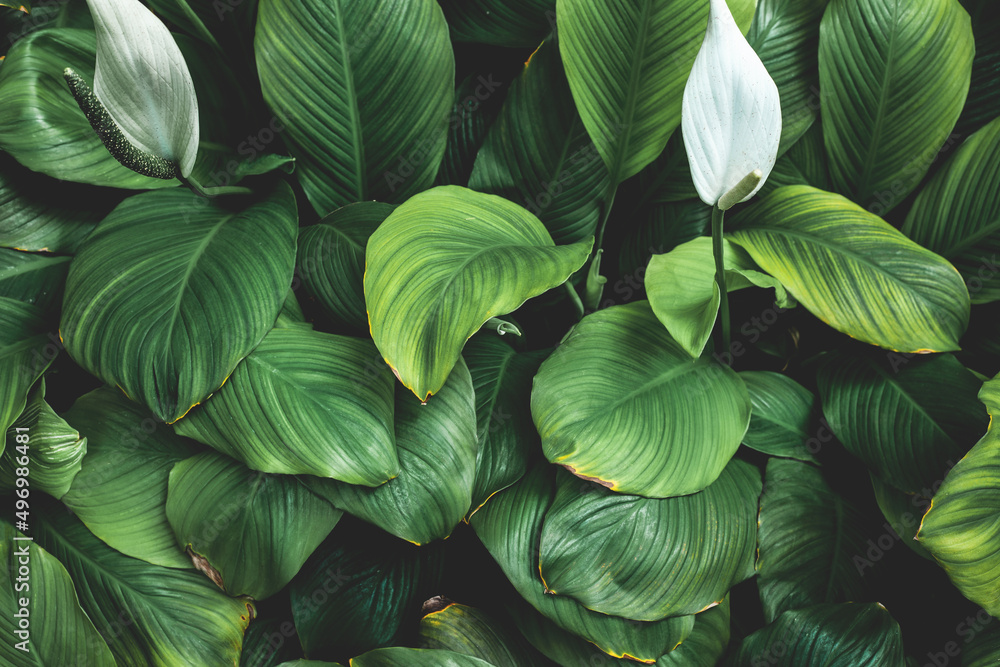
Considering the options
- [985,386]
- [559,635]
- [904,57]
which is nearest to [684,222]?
[904,57]

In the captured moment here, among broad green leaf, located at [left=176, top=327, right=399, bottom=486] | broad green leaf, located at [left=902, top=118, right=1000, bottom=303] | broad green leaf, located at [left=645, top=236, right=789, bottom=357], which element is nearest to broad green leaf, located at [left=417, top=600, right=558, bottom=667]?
broad green leaf, located at [left=176, top=327, right=399, bottom=486]

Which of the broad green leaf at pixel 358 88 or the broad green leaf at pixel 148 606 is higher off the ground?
the broad green leaf at pixel 358 88

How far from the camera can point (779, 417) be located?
999 mm

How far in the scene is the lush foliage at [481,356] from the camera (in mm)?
816

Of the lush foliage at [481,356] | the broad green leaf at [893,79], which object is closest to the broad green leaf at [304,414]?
the lush foliage at [481,356]

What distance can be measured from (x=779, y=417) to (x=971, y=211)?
41cm

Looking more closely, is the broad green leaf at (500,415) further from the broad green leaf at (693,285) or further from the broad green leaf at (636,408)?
the broad green leaf at (693,285)

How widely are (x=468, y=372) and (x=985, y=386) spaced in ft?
2.05

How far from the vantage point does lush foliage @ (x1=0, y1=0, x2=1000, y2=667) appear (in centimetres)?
82

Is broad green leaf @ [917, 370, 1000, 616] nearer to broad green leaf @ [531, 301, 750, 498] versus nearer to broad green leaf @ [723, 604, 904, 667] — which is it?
broad green leaf @ [723, 604, 904, 667]

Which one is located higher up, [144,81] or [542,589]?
[144,81]

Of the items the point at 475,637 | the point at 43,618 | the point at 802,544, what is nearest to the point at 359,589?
the point at 475,637

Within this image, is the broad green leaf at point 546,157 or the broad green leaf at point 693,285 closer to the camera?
the broad green leaf at point 693,285

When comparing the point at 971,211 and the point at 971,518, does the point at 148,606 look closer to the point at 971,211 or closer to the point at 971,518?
the point at 971,518
